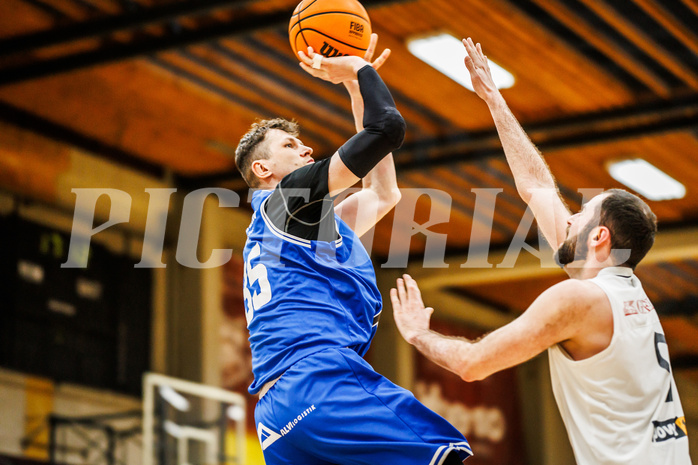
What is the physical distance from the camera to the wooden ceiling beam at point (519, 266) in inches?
565

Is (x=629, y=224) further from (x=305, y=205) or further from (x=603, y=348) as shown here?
(x=305, y=205)

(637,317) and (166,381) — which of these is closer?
(637,317)

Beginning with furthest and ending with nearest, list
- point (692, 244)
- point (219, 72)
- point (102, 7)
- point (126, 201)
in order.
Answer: point (692, 244) < point (126, 201) < point (219, 72) < point (102, 7)

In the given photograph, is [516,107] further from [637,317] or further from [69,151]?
[637,317]

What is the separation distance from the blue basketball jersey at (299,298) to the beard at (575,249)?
0.90 m

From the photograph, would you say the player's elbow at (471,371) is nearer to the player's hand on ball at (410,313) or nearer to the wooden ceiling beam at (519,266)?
the player's hand on ball at (410,313)

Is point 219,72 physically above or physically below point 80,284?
above

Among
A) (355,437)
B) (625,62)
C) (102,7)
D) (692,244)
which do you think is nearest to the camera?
(355,437)

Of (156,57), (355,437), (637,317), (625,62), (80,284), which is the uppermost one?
(156,57)

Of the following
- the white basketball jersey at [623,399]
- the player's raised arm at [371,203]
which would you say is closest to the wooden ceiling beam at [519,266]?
the player's raised arm at [371,203]

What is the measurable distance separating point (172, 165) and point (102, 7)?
4.10 metres

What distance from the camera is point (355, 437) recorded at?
3746 millimetres

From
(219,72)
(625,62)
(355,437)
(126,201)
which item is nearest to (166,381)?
(126,201)

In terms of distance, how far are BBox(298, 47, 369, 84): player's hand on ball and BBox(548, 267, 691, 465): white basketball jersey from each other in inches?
59.1
